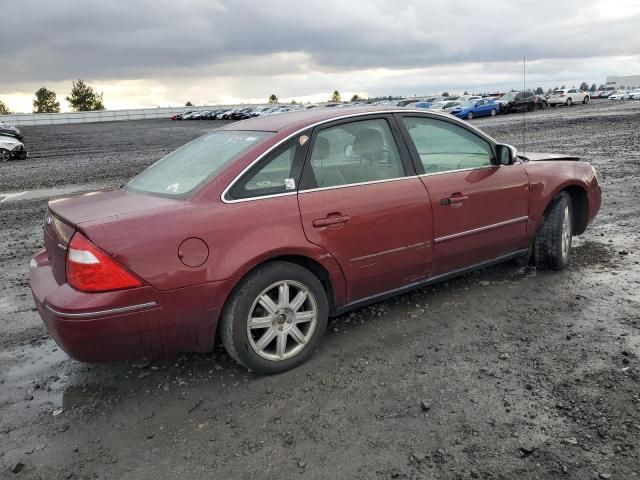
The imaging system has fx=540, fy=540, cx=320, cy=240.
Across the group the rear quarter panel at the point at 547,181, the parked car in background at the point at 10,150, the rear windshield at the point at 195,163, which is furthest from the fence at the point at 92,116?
the rear quarter panel at the point at 547,181

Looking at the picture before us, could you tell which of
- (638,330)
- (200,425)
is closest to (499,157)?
(638,330)

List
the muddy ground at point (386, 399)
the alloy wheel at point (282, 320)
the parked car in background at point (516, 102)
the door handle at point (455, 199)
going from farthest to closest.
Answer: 1. the parked car in background at point (516, 102)
2. the door handle at point (455, 199)
3. the alloy wheel at point (282, 320)
4. the muddy ground at point (386, 399)

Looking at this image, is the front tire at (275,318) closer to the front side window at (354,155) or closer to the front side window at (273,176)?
the front side window at (273,176)

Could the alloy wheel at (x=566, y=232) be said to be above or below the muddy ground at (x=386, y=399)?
above

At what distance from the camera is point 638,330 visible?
12.4 ft

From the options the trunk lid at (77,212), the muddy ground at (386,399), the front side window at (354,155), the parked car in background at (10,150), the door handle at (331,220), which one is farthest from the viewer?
the parked car in background at (10,150)

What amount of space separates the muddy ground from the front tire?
0.47 ft

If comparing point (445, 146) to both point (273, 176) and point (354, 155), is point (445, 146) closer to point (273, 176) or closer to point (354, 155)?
point (354, 155)

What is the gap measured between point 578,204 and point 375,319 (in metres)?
2.55

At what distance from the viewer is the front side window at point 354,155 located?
12.1ft

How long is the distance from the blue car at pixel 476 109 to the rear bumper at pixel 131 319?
35.4m

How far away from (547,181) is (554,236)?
503 mm

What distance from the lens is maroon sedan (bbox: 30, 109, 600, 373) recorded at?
118 inches

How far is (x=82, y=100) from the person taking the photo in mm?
115812
